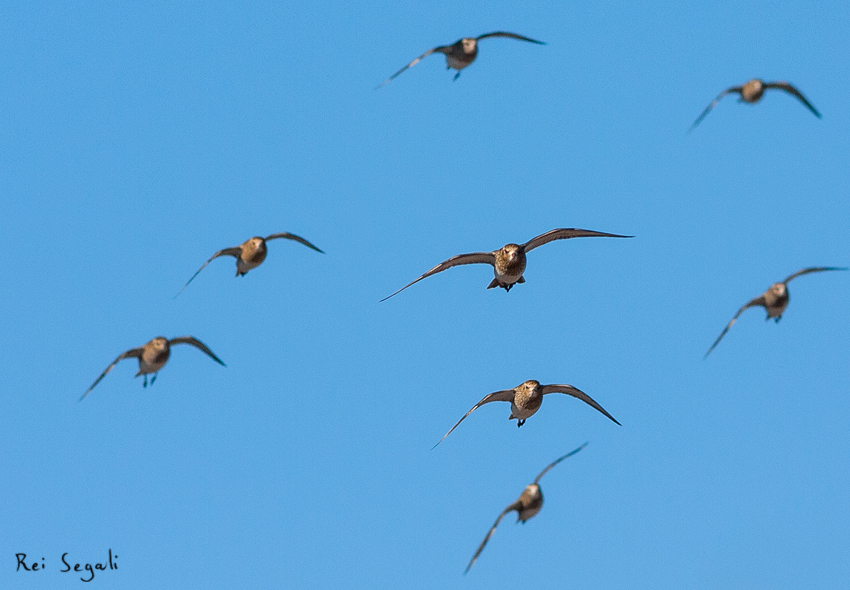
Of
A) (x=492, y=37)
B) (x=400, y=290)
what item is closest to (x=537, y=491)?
(x=400, y=290)

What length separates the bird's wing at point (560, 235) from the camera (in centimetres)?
4744

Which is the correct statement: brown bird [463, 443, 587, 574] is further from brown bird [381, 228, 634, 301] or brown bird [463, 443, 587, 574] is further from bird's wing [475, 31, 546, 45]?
bird's wing [475, 31, 546, 45]

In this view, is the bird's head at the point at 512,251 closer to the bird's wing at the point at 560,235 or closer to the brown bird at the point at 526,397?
the bird's wing at the point at 560,235

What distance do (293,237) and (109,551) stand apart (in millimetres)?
15465

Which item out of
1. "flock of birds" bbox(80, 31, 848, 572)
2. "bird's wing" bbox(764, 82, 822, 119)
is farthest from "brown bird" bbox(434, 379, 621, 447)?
"bird's wing" bbox(764, 82, 822, 119)

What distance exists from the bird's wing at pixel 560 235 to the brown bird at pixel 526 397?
526cm

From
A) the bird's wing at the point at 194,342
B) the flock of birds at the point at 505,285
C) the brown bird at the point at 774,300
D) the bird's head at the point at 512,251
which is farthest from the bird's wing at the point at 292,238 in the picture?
the brown bird at the point at 774,300

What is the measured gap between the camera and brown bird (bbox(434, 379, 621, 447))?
47.1 metres

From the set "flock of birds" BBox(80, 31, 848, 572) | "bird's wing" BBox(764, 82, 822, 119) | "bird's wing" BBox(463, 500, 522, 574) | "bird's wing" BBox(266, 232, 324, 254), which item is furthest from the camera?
"bird's wing" BBox(764, 82, 822, 119)

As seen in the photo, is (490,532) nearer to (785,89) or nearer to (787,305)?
(787,305)

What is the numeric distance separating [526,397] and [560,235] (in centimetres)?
644

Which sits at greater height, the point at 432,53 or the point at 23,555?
the point at 432,53

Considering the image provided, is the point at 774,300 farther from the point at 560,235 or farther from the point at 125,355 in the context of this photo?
the point at 125,355

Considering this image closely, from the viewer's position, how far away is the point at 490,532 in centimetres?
3997
